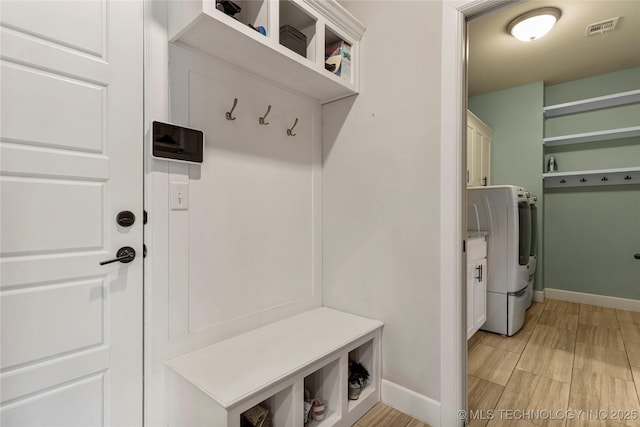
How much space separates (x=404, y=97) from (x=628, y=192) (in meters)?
3.31

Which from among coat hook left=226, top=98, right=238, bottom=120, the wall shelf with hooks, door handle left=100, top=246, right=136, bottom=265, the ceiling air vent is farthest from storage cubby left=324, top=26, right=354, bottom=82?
the wall shelf with hooks

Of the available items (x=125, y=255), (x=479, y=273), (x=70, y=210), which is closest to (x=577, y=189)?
(x=479, y=273)

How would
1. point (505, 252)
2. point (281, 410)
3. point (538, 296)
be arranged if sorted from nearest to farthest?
1. point (281, 410)
2. point (505, 252)
3. point (538, 296)

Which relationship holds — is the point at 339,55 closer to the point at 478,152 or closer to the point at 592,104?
the point at 478,152

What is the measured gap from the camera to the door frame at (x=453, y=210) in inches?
58.7

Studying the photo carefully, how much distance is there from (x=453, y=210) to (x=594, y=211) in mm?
3165

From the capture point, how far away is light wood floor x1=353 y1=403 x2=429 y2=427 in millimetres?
1573

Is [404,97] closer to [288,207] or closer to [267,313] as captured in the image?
[288,207]

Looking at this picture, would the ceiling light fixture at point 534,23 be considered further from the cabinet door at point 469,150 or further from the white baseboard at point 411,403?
the white baseboard at point 411,403

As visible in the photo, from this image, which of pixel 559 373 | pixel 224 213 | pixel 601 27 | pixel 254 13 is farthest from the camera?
pixel 601 27

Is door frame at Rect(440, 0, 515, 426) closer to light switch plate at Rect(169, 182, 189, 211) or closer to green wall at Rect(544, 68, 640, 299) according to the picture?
light switch plate at Rect(169, 182, 189, 211)

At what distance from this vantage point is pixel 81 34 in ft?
3.67

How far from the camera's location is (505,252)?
2.77 meters

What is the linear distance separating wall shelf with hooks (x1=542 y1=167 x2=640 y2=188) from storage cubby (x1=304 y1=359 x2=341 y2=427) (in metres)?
3.49
